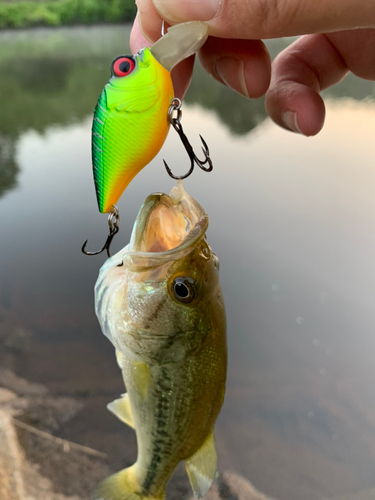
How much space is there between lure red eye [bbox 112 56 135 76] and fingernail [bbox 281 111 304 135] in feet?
2.71

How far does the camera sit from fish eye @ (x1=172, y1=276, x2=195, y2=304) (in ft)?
2.31

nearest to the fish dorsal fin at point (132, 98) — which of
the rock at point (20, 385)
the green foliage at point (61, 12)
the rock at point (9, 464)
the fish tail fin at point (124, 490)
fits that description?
the fish tail fin at point (124, 490)

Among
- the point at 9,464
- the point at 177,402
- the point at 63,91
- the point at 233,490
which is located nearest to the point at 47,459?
the point at 9,464

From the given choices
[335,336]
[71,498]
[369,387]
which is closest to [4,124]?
[71,498]

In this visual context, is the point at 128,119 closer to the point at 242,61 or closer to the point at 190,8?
the point at 190,8

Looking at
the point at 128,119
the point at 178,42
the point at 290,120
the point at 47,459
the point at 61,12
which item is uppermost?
the point at 61,12

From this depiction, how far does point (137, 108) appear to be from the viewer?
0.55m

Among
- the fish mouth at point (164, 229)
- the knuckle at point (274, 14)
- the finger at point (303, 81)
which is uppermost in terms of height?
the finger at point (303, 81)

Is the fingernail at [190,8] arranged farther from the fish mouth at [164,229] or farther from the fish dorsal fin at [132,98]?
the fish mouth at [164,229]

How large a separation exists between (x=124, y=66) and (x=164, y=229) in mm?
349

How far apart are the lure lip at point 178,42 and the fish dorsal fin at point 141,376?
0.72m

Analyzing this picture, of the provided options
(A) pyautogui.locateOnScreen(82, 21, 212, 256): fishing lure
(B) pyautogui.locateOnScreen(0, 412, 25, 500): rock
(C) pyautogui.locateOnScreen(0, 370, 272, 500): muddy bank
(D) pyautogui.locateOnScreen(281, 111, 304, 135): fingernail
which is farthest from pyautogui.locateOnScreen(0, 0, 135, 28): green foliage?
(A) pyautogui.locateOnScreen(82, 21, 212, 256): fishing lure

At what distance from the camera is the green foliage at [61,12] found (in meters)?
9.72

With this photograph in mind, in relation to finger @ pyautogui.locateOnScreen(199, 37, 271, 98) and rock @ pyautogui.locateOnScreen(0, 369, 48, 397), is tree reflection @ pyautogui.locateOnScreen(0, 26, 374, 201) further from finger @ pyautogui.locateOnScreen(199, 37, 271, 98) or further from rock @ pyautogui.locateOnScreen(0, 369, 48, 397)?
finger @ pyautogui.locateOnScreen(199, 37, 271, 98)
